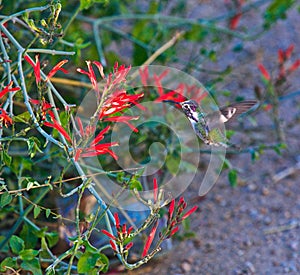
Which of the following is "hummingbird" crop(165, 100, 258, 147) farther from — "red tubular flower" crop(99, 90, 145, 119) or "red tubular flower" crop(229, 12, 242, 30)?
"red tubular flower" crop(229, 12, 242, 30)

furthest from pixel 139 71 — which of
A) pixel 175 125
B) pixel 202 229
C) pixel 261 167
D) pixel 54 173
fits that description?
pixel 261 167

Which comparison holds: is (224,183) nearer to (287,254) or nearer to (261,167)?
(261,167)

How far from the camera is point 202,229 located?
3084 mm

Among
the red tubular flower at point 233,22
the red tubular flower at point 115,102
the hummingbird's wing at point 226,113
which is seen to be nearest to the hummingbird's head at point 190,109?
the hummingbird's wing at point 226,113

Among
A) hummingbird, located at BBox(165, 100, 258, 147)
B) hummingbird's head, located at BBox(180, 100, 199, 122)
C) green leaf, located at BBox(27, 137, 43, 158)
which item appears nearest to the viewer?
green leaf, located at BBox(27, 137, 43, 158)

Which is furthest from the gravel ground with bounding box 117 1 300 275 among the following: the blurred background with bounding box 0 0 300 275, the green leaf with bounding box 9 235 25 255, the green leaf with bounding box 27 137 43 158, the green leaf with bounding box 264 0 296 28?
the green leaf with bounding box 27 137 43 158

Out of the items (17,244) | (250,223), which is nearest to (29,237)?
(17,244)

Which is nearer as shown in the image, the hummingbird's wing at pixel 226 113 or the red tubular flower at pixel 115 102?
the red tubular flower at pixel 115 102

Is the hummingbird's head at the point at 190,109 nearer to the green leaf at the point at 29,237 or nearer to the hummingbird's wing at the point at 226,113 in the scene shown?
the hummingbird's wing at the point at 226,113

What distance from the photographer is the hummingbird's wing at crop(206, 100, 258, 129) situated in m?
2.26

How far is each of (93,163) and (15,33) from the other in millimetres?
670

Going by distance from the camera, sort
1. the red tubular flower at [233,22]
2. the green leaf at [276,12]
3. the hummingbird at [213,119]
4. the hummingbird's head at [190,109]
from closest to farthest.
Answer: the hummingbird's head at [190,109]
the hummingbird at [213,119]
the green leaf at [276,12]
the red tubular flower at [233,22]

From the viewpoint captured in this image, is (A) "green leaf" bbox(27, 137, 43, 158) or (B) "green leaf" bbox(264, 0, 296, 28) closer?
(A) "green leaf" bbox(27, 137, 43, 158)

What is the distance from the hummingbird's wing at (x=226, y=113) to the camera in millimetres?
2262
